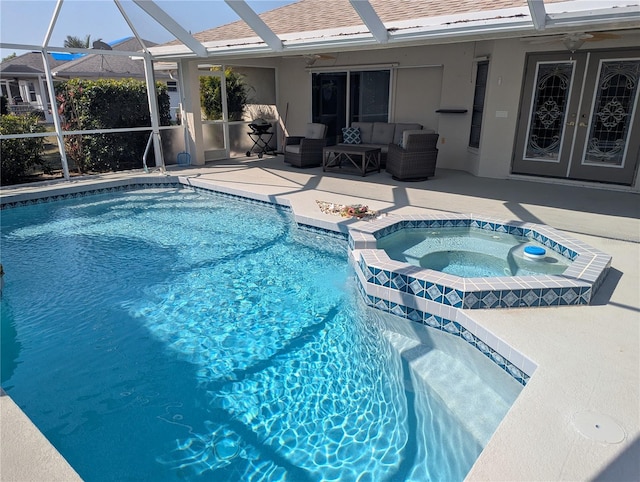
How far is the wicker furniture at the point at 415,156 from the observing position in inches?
337

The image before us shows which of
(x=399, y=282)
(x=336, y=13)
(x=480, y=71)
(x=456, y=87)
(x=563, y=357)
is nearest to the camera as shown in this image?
(x=563, y=357)

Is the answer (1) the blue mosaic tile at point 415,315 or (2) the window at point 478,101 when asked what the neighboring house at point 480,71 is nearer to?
(2) the window at point 478,101

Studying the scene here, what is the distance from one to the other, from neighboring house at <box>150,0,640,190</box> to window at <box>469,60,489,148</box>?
41 mm

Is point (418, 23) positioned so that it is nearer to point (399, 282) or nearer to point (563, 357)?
point (399, 282)

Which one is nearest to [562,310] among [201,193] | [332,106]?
[201,193]

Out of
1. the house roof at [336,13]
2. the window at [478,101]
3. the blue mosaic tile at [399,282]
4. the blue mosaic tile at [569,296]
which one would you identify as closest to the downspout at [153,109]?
the house roof at [336,13]

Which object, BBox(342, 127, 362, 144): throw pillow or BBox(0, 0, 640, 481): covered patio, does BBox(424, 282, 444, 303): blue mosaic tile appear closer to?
BBox(0, 0, 640, 481): covered patio

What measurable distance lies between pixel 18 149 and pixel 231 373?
8.18 meters

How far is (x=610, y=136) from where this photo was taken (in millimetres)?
7949

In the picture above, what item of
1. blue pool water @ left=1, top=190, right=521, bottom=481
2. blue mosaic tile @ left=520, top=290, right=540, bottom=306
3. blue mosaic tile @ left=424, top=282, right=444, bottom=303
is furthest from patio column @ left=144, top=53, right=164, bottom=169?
blue mosaic tile @ left=520, top=290, right=540, bottom=306

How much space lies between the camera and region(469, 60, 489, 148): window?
29.9 feet

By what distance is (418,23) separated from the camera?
20.6 ft

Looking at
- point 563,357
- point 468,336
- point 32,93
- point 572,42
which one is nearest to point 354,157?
point 572,42

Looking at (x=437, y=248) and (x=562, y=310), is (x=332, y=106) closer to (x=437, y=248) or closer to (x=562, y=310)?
(x=437, y=248)
